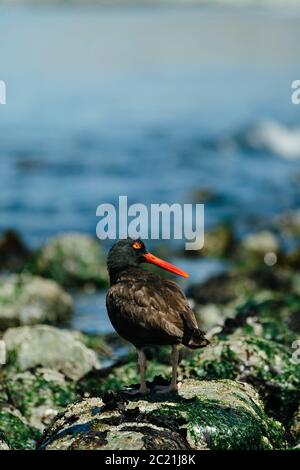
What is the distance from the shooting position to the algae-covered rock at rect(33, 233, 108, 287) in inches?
516

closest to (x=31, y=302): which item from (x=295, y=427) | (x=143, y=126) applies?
(x=295, y=427)

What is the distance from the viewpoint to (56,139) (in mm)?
27391

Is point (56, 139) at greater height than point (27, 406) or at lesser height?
greater

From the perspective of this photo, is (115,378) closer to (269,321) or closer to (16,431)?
(16,431)

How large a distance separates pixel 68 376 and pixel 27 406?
0.67 metres

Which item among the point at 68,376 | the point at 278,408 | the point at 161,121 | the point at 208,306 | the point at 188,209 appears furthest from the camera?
the point at 161,121

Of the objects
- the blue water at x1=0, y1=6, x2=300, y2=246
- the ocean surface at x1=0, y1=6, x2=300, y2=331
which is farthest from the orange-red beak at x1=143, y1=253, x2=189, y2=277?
the blue water at x1=0, y1=6, x2=300, y2=246

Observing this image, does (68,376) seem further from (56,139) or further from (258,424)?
(56,139)

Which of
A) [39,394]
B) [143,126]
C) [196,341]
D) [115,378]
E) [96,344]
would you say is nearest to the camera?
[196,341]

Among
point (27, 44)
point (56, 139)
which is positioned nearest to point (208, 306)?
point (56, 139)

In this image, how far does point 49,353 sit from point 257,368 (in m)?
2.06

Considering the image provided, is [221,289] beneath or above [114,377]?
above

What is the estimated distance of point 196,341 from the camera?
5.96 m

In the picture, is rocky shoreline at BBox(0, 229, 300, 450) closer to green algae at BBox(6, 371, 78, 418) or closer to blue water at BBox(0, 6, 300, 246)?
green algae at BBox(6, 371, 78, 418)
